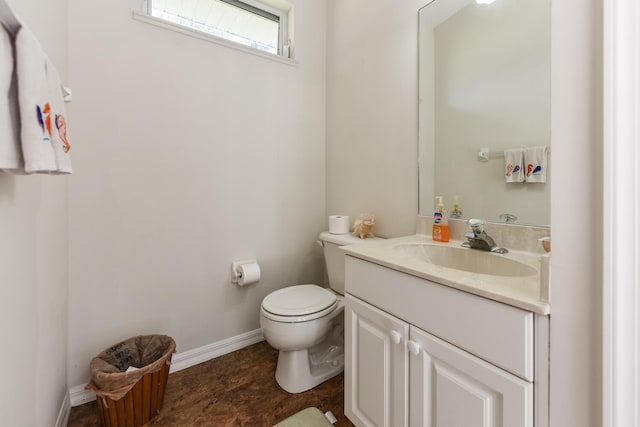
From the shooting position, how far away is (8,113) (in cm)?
57

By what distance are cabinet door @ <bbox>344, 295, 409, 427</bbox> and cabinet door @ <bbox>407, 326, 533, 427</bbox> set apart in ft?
0.15

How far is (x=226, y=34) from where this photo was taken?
1784 millimetres

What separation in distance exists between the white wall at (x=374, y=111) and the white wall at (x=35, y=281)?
1.50 meters

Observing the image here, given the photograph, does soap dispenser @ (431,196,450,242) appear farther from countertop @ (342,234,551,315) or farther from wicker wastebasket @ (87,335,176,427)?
wicker wastebasket @ (87,335,176,427)

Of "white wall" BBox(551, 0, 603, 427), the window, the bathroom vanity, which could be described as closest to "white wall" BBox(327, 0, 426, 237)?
the window

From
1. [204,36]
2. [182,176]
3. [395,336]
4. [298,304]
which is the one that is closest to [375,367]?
[395,336]

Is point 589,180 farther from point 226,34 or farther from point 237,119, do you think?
point 226,34

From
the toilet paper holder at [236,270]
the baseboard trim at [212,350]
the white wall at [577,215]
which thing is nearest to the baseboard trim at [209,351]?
the baseboard trim at [212,350]

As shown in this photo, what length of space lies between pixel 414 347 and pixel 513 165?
0.86 meters

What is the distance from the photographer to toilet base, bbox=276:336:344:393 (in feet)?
4.71

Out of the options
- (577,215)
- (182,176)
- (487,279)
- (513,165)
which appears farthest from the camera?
(182,176)

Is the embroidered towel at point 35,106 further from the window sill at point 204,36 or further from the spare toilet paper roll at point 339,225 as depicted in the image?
the spare toilet paper roll at point 339,225

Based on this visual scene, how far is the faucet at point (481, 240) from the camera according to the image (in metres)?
1.07

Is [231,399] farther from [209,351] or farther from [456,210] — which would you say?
[456,210]
